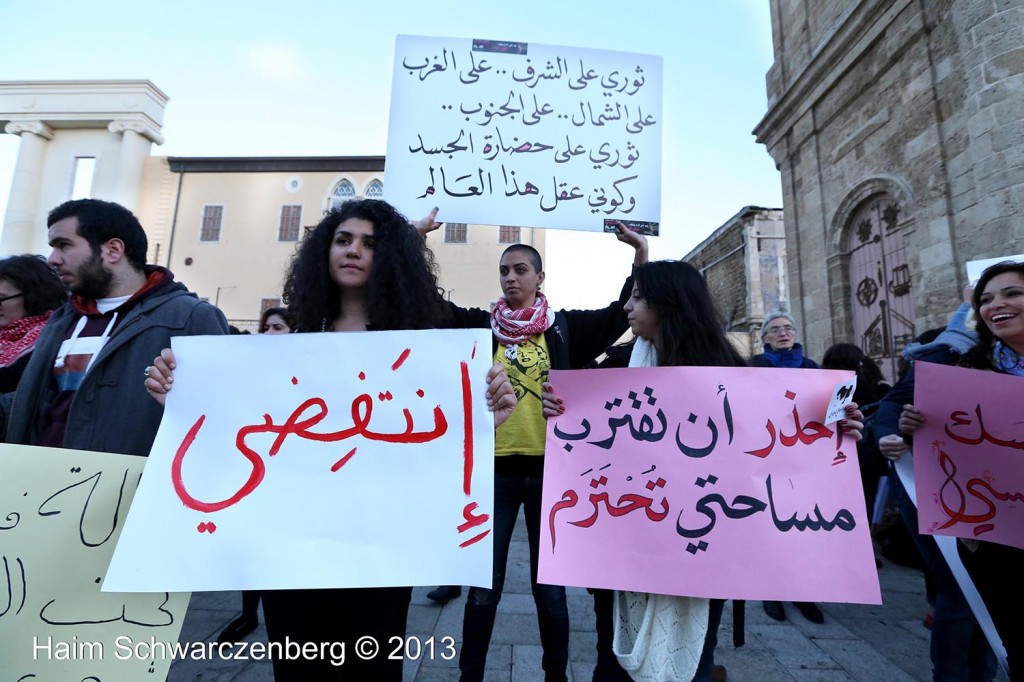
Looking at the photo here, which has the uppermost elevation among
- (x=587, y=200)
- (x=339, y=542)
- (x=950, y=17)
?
(x=950, y=17)

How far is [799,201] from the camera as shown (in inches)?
321

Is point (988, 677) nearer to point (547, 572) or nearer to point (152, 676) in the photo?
point (547, 572)

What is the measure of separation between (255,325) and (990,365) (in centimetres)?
2129

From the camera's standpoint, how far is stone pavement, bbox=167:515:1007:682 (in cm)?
252

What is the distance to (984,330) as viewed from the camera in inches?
74.7

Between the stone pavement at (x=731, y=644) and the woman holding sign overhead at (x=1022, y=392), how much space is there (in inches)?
44.8

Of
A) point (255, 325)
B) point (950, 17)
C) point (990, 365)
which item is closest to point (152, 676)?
point (990, 365)

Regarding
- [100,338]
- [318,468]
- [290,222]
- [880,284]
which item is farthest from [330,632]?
[290,222]

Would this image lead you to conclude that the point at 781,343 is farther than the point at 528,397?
Yes

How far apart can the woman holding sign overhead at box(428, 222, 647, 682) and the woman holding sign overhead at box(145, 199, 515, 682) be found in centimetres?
49

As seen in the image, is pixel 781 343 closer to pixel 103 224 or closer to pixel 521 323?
pixel 521 323

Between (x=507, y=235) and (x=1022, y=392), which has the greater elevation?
(x=507, y=235)

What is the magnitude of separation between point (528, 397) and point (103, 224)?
194cm

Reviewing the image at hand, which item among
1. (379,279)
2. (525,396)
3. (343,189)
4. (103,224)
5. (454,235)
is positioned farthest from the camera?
(343,189)
